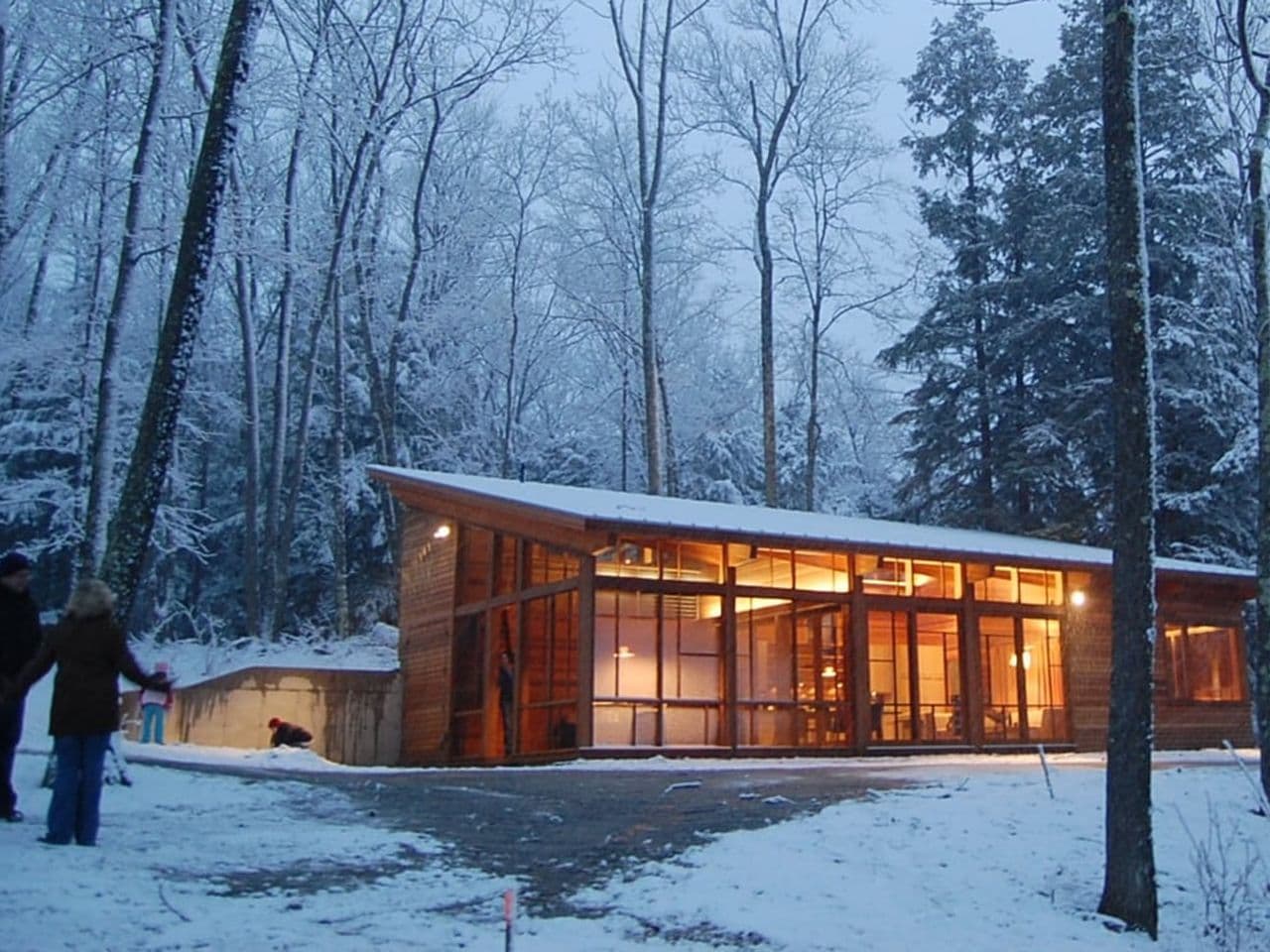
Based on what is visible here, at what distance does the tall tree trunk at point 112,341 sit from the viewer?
10.7 metres

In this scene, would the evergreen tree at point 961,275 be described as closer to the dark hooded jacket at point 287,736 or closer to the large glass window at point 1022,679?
the large glass window at point 1022,679

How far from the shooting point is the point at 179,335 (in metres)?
9.47

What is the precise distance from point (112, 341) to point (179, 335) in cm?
277

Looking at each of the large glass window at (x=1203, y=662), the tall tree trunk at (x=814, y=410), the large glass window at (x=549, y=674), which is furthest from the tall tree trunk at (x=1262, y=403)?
the tall tree trunk at (x=814, y=410)

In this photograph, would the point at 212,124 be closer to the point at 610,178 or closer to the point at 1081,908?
the point at 1081,908

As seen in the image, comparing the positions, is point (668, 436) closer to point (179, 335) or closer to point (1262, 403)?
point (1262, 403)

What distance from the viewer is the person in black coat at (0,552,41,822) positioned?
Answer: 23.2ft

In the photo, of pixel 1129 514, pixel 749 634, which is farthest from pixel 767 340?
pixel 1129 514

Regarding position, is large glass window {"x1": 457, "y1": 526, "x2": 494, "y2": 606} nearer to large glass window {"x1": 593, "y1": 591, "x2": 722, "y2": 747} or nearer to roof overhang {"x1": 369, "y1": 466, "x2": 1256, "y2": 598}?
roof overhang {"x1": 369, "y1": 466, "x2": 1256, "y2": 598}

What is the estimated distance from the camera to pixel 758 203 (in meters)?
30.0

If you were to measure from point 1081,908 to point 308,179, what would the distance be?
25426mm

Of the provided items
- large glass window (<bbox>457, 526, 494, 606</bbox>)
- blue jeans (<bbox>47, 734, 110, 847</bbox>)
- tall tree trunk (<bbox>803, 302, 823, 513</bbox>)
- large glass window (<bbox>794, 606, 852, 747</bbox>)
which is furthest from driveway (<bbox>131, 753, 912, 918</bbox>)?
tall tree trunk (<bbox>803, 302, 823, 513</bbox>)

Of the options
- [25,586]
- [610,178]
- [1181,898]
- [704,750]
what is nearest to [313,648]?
[704,750]

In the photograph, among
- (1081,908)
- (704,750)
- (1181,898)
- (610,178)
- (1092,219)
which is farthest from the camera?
(610,178)
